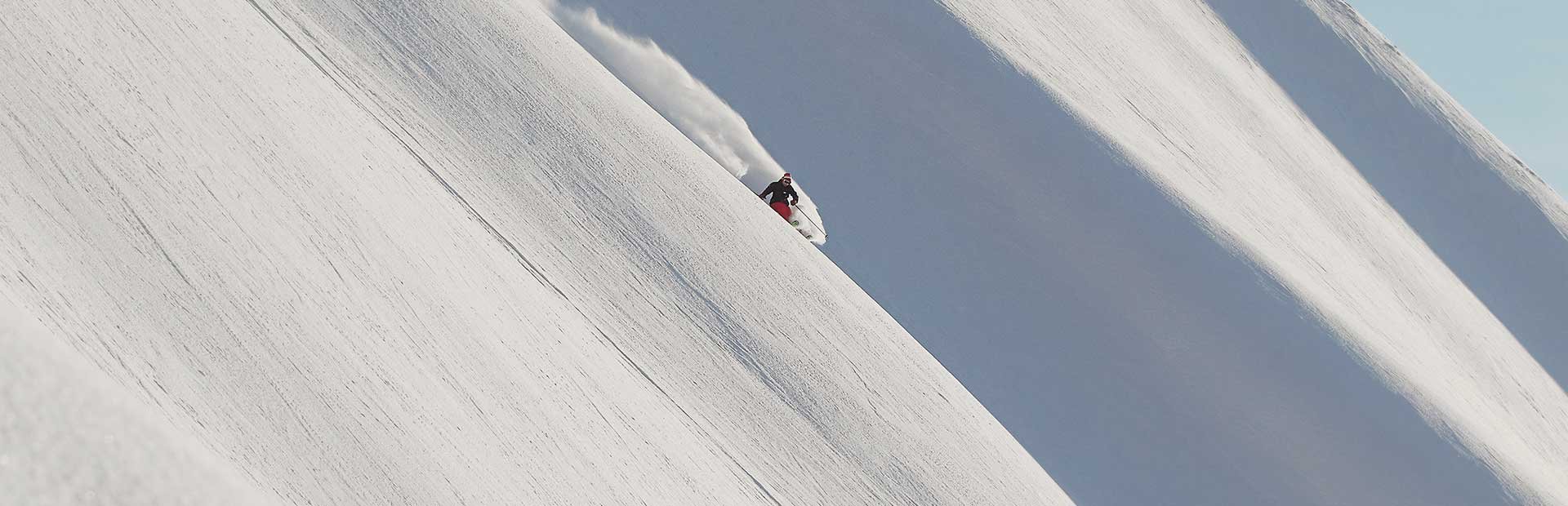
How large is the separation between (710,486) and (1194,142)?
14.6m

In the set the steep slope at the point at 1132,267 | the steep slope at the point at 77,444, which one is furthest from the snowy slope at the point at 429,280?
the steep slope at the point at 1132,267

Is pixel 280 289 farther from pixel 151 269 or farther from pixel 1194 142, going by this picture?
pixel 1194 142

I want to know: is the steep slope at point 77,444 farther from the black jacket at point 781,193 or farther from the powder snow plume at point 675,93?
the powder snow plume at point 675,93

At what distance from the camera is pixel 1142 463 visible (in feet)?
47.6

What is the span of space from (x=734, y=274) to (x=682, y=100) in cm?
493

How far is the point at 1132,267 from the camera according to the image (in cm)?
1666

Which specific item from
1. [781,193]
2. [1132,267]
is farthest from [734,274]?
[1132,267]

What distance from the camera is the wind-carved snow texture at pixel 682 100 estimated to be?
15711 millimetres

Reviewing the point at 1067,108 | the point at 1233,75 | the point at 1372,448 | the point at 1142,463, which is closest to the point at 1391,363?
the point at 1372,448

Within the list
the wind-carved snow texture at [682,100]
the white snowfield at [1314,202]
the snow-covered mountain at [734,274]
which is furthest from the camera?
the white snowfield at [1314,202]

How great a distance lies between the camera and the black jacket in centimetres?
1434

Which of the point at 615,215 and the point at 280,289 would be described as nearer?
the point at 280,289

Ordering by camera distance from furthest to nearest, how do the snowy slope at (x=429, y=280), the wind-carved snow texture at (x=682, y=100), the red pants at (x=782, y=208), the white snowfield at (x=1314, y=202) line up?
the white snowfield at (x=1314, y=202) < the wind-carved snow texture at (x=682, y=100) < the red pants at (x=782, y=208) < the snowy slope at (x=429, y=280)

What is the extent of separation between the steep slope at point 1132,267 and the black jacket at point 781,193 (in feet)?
4.19
